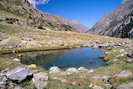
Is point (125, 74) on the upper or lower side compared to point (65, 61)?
upper

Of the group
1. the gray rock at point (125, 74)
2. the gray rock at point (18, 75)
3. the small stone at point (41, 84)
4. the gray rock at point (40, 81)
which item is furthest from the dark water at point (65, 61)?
the small stone at point (41, 84)

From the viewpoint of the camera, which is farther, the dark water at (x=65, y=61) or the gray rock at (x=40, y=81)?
the dark water at (x=65, y=61)

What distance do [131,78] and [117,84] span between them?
1976mm

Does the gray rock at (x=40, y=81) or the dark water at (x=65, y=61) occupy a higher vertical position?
the gray rock at (x=40, y=81)

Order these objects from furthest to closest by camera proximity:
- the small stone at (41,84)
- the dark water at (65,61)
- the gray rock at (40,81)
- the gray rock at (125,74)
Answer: the dark water at (65,61)
the gray rock at (125,74)
the gray rock at (40,81)
the small stone at (41,84)

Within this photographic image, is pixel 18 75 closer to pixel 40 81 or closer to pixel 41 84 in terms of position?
pixel 40 81

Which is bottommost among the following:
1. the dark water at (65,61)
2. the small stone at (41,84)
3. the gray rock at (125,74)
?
the dark water at (65,61)

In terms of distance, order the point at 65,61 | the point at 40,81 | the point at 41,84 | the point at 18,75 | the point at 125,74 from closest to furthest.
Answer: the point at 41,84, the point at 40,81, the point at 125,74, the point at 18,75, the point at 65,61

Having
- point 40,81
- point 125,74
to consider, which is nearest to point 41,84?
point 40,81

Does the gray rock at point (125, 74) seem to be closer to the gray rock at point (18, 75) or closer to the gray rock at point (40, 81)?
the gray rock at point (40, 81)

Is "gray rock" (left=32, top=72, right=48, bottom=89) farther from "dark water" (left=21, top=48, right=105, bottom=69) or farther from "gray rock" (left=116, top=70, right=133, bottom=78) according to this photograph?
"dark water" (left=21, top=48, right=105, bottom=69)

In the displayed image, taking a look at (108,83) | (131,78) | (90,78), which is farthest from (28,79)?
(131,78)

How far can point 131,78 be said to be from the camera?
74.9 ft

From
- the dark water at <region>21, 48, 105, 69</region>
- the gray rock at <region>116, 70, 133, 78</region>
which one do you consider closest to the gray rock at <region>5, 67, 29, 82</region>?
the gray rock at <region>116, 70, 133, 78</region>
